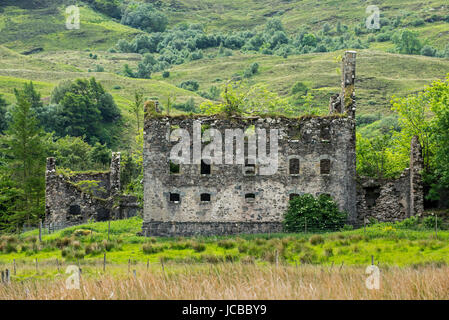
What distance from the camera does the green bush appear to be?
45.2 metres

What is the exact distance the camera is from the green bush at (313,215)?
45.2 metres

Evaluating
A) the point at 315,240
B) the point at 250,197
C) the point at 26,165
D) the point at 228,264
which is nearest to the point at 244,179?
the point at 250,197

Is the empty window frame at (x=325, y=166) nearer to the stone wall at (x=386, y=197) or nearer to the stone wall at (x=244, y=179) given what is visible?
the stone wall at (x=244, y=179)

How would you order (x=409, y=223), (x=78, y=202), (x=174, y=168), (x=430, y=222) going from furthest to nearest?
1. (x=78, y=202)
2. (x=174, y=168)
3. (x=409, y=223)
4. (x=430, y=222)

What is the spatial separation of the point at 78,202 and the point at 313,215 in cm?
1937

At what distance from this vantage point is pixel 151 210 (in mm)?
46844

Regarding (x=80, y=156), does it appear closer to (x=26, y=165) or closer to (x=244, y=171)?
(x=26, y=165)

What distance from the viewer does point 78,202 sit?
2151 inches

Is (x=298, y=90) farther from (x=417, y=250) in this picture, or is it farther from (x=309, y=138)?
(x=417, y=250)

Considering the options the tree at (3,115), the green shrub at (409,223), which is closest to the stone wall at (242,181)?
the green shrub at (409,223)

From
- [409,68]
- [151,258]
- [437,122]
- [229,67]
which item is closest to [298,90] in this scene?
[409,68]

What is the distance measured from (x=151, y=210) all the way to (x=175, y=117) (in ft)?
20.9

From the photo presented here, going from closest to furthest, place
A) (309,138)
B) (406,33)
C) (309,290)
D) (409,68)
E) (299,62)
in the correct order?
(309,290)
(309,138)
(409,68)
(299,62)
(406,33)

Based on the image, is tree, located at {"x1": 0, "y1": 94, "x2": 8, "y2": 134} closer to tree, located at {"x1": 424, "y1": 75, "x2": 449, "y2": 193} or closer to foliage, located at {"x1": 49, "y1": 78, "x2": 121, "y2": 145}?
foliage, located at {"x1": 49, "y1": 78, "x2": 121, "y2": 145}
